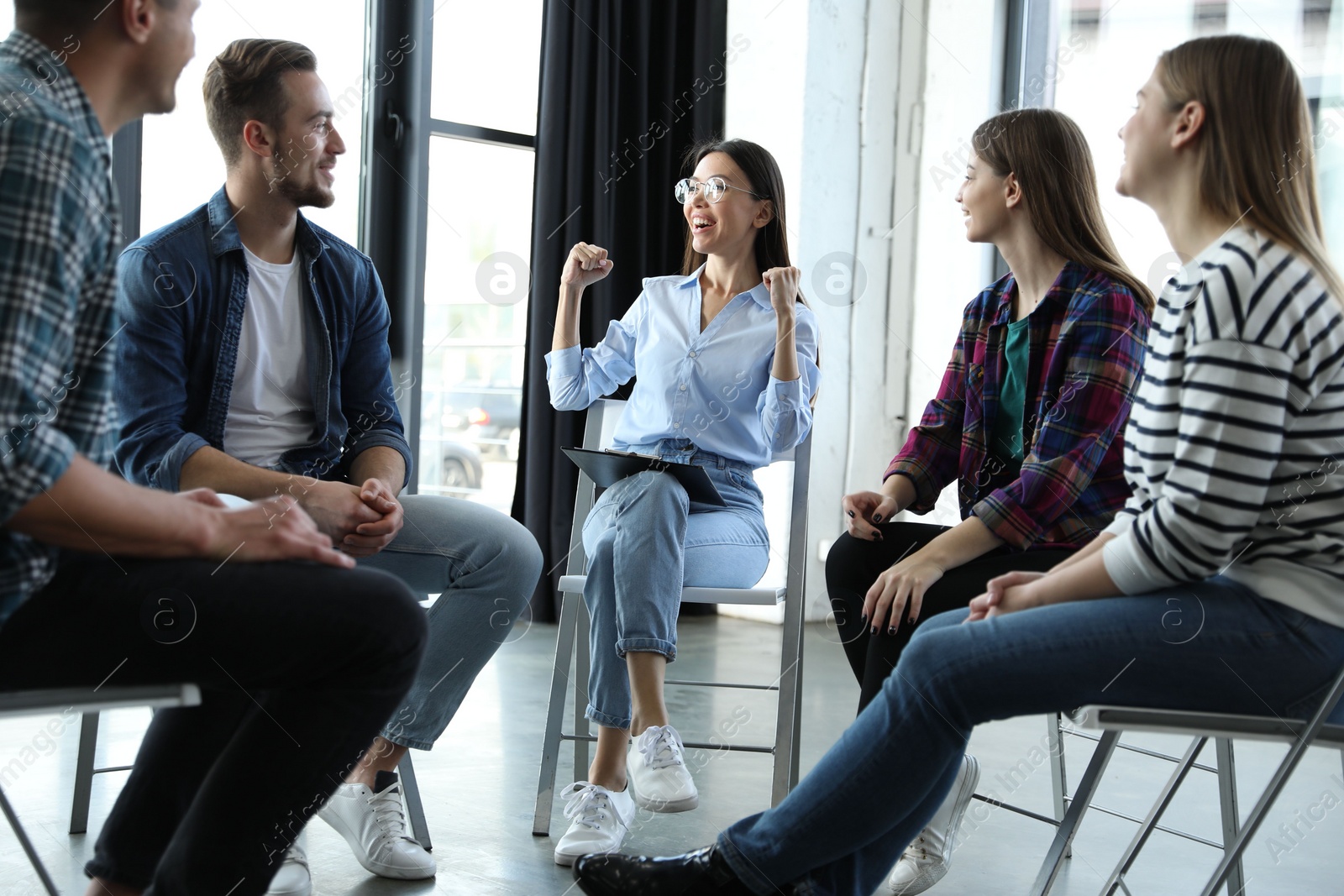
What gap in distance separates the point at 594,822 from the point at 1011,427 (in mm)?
905

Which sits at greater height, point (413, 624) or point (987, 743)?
point (413, 624)

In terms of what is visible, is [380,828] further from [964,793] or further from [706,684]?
[964,793]

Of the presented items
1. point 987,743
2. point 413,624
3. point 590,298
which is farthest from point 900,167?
point 413,624

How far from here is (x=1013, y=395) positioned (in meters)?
1.81

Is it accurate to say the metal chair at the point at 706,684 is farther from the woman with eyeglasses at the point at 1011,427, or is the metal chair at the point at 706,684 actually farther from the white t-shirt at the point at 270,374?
the white t-shirt at the point at 270,374

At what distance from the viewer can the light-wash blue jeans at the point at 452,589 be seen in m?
1.70

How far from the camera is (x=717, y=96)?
4113 millimetres

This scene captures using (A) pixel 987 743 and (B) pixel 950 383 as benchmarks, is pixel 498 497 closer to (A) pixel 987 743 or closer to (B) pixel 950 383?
(A) pixel 987 743

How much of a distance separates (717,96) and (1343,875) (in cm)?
317

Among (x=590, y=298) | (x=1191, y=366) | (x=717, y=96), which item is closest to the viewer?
(x=1191, y=366)

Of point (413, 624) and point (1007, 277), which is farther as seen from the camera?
point (1007, 277)

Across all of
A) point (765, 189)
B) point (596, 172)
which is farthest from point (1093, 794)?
point (596, 172)

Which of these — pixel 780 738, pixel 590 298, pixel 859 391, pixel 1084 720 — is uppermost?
pixel 590 298

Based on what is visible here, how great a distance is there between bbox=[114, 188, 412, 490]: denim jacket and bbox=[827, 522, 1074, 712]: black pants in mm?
743
